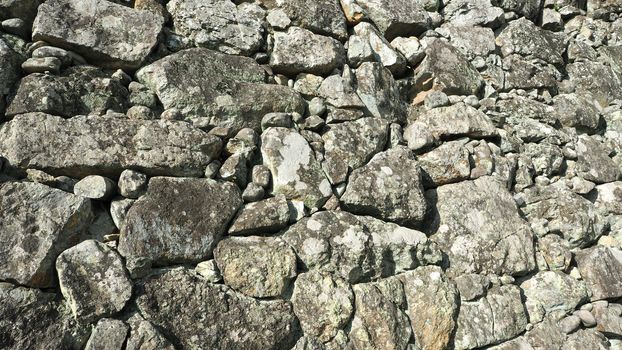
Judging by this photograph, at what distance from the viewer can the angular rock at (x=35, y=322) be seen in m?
2.69

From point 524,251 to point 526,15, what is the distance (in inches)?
158

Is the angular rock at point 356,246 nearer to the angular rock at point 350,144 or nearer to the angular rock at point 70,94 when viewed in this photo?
the angular rock at point 350,144

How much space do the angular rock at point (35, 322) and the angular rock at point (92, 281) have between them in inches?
3.2

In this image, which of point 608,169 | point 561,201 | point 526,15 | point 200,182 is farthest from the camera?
point 526,15

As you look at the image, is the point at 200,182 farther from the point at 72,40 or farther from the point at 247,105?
the point at 72,40

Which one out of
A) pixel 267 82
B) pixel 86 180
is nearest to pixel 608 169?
pixel 267 82

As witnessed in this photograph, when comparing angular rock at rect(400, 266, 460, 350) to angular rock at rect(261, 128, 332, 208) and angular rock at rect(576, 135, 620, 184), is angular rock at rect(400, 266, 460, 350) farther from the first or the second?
angular rock at rect(576, 135, 620, 184)

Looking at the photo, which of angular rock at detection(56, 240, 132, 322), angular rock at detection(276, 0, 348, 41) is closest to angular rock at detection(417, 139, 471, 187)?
angular rock at detection(276, 0, 348, 41)

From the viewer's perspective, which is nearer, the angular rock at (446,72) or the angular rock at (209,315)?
the angular rock at (209,315)

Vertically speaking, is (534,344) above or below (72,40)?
below

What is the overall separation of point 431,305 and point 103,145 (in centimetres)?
297

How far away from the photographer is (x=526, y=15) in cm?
683

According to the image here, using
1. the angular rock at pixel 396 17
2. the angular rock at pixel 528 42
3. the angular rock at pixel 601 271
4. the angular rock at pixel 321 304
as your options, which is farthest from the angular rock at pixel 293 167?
the angular rock at pixel 528 42

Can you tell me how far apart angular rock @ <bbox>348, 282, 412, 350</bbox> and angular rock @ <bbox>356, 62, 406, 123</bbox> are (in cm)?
194
